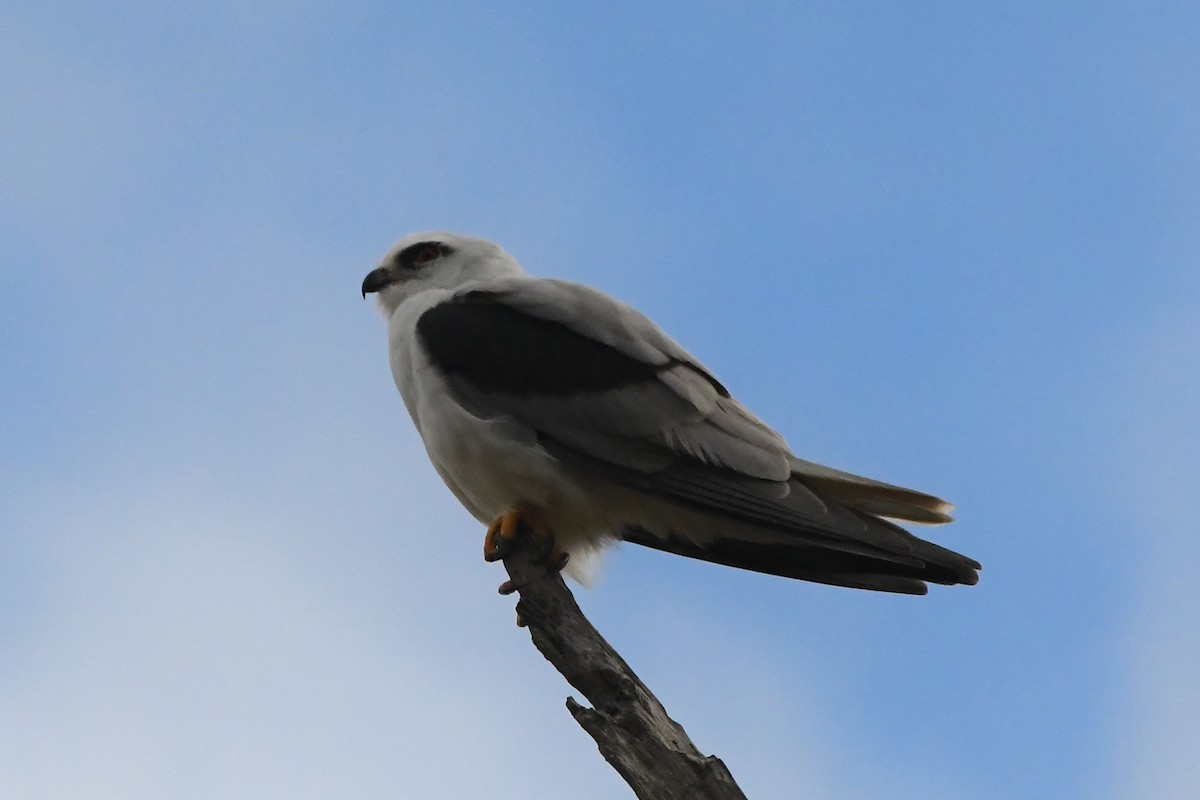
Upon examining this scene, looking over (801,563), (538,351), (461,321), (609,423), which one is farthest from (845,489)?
(461,321)

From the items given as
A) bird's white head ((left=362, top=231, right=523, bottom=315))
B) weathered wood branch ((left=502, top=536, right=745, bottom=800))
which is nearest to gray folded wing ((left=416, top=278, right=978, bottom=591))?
weathered wood branch ((left=502, top=536, right=745, bottom=800))

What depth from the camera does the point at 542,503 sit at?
5570mm

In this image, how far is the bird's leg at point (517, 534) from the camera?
18.0ft

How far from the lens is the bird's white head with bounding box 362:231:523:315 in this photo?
278 inches

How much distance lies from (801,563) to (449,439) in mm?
1599

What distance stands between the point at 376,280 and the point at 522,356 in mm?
1768

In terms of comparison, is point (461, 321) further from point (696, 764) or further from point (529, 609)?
point (696, 764)

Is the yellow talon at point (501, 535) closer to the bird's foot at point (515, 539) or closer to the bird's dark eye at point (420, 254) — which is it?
the bird's foot at point (515, 539)

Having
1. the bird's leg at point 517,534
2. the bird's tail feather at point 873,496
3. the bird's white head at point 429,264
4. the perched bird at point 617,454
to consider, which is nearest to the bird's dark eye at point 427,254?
the bird's white head at point 429,264

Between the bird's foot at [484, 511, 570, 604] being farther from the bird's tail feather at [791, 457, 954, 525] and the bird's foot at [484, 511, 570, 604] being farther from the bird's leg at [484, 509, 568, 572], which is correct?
the bird's tail feather at [791, 457, 954, 525]

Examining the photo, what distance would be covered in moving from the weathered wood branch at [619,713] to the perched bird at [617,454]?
2.07 feet

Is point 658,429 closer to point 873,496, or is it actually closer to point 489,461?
point 489,461

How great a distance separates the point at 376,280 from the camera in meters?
7.21

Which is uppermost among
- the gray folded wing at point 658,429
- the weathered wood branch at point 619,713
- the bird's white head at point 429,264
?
the bird's white head at point 429,264
